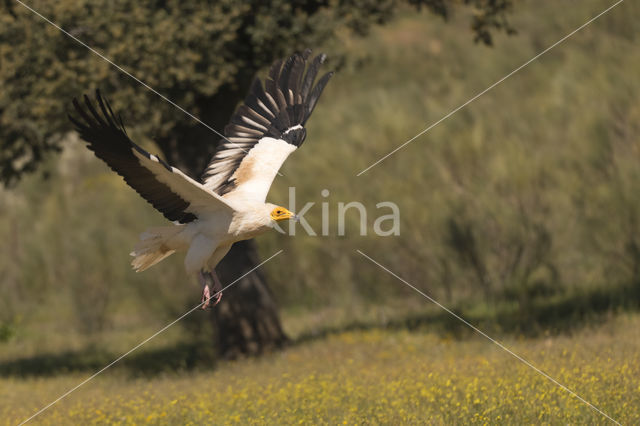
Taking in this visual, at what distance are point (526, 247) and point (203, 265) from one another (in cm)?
937

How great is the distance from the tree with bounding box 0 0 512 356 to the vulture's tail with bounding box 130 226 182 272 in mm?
3001

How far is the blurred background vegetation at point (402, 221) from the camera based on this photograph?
13.0m

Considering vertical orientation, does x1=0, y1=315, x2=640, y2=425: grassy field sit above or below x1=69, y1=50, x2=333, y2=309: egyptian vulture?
below

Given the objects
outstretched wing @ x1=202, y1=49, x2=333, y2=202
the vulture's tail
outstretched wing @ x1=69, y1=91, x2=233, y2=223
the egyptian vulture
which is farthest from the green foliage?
outstretched wing @ x1=69, y1=91, x2=233, y2=223

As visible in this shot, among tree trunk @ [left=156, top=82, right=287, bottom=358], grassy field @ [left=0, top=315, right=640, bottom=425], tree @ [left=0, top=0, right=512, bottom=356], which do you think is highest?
tree @ [left=0, top=0, right=512, bottom=356]

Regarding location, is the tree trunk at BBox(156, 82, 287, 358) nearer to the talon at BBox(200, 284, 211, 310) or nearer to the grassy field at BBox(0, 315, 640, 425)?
the grassy field at BBox(0, 315, 640, 425)

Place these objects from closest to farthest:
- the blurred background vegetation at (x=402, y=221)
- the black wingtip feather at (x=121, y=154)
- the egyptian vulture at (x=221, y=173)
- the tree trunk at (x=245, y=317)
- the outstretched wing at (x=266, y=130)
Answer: the black wingtip feather at (x=121, y=154) < the egyptian vulture at (x=221, y=173) < the outstretched wing at (x=266, y=130) < the tree trunk at (x=245, y=317) < the blurred background vegetation at (x=402, y=221)

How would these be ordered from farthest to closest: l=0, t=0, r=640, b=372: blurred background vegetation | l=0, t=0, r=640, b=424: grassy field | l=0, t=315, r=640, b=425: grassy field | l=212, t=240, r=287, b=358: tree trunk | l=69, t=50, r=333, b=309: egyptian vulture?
l=0, t=0, r=640, b=372: blurred background vegetation, l=212, t=240, r=287, b=358: tree trunk, l=0, t=0, r=640, b=424: grassy field, l=0, t=315, r=640, b=425: grassy field, l=69, t=50, r=333, b=309: egyptian vulture

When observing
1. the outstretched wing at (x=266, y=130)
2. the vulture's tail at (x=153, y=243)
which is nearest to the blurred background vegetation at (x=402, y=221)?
the outstretched wing at (x=266, y=130)

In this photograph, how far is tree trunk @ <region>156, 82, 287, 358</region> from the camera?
12008 mm

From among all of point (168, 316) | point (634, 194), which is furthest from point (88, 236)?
point (634, 194)

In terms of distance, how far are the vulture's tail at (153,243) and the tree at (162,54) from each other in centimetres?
300

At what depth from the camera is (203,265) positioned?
7770mm

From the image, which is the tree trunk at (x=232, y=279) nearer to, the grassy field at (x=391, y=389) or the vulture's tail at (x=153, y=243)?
the grassy field at (x=391, y=389)
